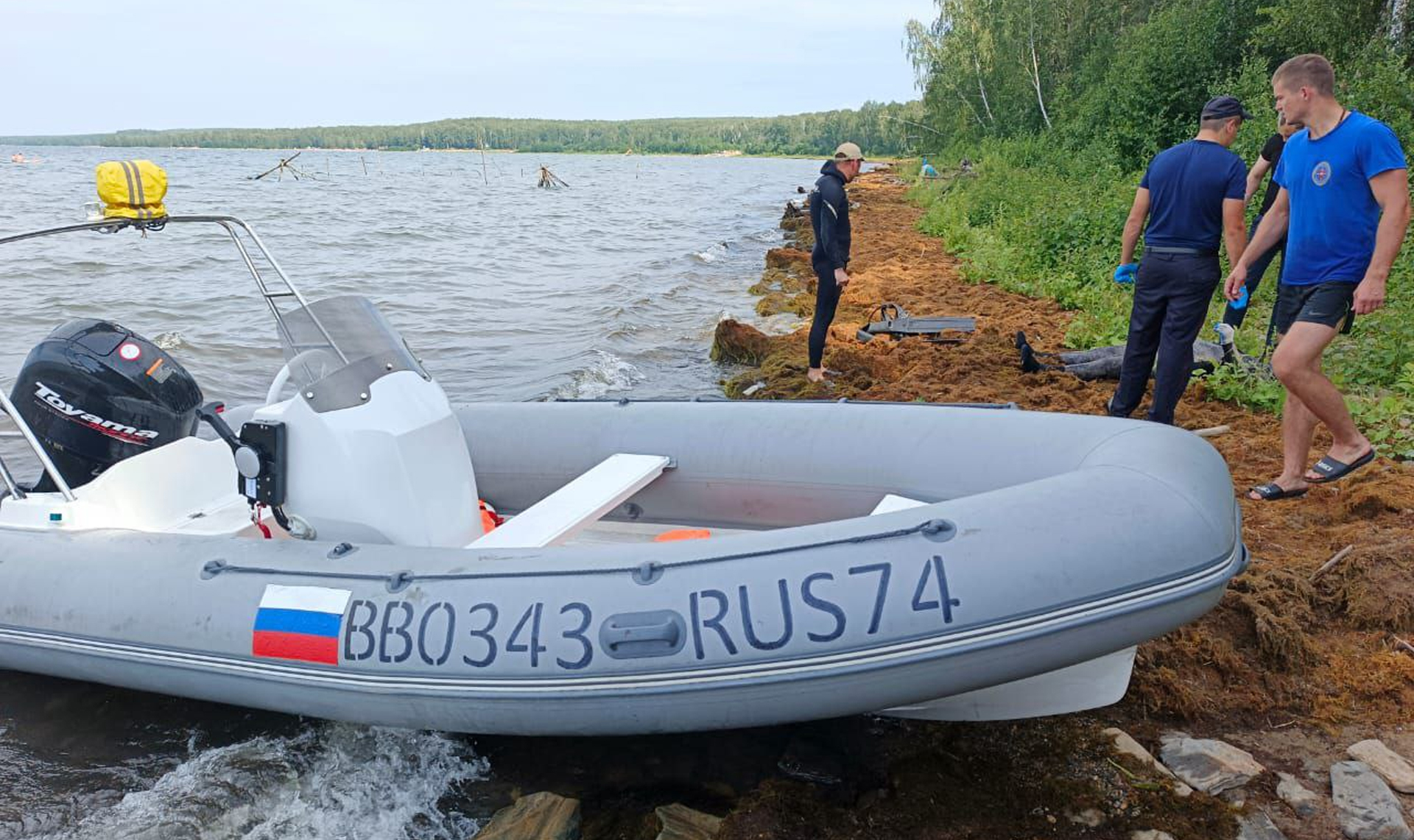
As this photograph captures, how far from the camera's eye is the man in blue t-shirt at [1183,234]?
3.80 m

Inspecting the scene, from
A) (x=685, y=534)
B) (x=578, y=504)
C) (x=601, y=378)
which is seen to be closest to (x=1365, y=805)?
(x=685, y=534)

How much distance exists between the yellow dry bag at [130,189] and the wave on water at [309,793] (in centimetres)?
168

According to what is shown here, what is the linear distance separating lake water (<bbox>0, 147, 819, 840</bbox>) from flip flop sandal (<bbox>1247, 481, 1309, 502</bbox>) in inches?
89.9

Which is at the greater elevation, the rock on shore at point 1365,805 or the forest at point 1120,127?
the forest at point 1120,127

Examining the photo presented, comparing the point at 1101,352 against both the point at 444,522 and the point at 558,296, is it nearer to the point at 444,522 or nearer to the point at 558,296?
the point at 444,522

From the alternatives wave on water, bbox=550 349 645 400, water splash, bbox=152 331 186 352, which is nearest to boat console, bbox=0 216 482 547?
wave on water, bbox=550 349 645 400

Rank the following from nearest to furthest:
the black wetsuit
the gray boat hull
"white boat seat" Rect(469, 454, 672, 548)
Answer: the gray boat hull
"white boat seat" Rect(469, 454, 672, 548)
the black wetsuit

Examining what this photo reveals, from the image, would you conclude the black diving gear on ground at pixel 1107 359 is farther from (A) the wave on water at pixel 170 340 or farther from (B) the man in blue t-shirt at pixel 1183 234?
(A) the wave on water at pixel 170 340

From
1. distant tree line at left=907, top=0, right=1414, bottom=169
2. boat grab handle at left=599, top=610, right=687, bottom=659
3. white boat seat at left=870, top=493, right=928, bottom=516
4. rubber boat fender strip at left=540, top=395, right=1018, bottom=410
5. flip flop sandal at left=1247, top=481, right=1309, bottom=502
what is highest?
distant tree line at left=907, top=0, right=1414, bottom=169

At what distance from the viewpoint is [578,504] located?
3.17 meters

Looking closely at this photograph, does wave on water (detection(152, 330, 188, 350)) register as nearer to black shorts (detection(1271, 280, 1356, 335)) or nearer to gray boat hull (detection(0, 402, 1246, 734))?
gray boat hull (detection(0, 402, 1246, 734))

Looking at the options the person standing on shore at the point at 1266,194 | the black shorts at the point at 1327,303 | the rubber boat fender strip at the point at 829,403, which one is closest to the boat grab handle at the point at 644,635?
the rubber boat fender strip at the point at 829,403

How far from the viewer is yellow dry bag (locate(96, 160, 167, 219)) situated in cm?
291

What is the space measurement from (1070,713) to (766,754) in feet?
2.74
